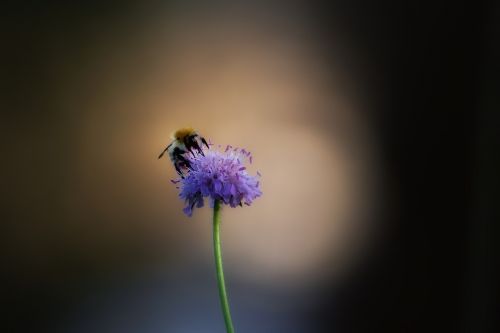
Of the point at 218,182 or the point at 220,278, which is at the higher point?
the point at 218,182

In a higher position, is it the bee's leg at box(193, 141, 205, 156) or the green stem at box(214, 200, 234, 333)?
the bee's leg at box(193, 141, 205, 156)

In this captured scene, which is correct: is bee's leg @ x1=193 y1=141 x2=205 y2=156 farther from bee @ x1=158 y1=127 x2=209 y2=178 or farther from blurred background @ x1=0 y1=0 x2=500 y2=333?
→ blurred background @ x1=0 y1=0 x2=500 y2=333

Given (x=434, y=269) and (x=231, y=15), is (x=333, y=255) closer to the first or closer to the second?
(x=434, y=269)

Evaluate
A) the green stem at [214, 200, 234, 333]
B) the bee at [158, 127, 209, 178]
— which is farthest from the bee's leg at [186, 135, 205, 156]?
the green stem at [214, 200, 234, 333]

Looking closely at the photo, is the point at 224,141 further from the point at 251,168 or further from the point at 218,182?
the point at 218,182

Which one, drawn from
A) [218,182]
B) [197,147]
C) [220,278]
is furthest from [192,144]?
[220,278]

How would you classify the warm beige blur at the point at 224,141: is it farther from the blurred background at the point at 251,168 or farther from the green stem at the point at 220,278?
the green stem at the point at 220,278
